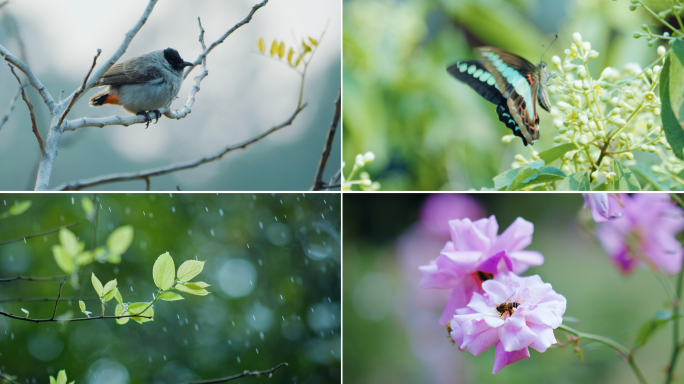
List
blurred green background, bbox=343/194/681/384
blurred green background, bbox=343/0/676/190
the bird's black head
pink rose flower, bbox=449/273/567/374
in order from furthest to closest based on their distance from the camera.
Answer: blurred green background, bbox=343/194/681/384 → blurred green background, bbox=343/0/676/190 → the bird's black head → pink rose flower, bbox=449/273/567/374

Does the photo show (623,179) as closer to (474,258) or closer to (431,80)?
(474,258)

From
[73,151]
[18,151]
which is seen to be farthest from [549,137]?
[18,151]

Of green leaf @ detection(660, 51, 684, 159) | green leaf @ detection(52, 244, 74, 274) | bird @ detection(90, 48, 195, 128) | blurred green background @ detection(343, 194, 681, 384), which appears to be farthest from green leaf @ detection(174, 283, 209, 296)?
green leaf @ detection(660, 51, 684, 159)

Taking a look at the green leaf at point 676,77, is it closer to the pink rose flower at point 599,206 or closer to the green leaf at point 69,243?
the pink rose flower at point 599,206

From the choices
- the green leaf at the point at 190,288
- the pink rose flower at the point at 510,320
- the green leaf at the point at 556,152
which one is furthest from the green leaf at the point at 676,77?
the green leaf at the point at 190,288

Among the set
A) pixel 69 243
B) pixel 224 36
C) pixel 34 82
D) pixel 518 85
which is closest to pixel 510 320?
pixel 518 85

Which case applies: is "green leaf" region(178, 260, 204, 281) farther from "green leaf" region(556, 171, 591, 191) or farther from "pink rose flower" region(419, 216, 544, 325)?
"green leaf" region(556, 171, 591, 191)
